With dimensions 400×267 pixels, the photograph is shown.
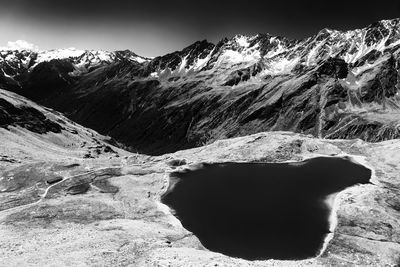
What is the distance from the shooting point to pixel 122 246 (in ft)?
255

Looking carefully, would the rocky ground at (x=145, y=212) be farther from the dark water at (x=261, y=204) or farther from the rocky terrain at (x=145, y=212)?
the dark water at (x=261, y=204)

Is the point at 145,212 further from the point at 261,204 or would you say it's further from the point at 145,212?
the point at 261,204

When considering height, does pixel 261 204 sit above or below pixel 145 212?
above

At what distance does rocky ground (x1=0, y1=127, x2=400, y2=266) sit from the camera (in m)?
74.7

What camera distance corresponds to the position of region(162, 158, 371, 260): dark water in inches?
3469

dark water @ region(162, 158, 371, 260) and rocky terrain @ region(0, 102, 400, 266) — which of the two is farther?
dark water @ region(162, 158, 371, 260)

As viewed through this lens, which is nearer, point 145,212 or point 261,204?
point 145,212

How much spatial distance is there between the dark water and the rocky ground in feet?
12.5

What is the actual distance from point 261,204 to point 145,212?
28.4 meters

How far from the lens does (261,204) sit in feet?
366

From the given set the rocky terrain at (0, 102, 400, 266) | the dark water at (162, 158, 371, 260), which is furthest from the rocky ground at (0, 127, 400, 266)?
the dark water at (162, 158, 371, 260)

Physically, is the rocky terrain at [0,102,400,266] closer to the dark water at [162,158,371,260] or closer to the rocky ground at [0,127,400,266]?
the rocky ground at [0,127,400,266]

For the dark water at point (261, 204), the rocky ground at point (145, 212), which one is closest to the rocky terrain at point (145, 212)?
the rocky ground at point (145, 212)

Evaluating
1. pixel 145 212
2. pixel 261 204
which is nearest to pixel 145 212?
pixel 145 212
